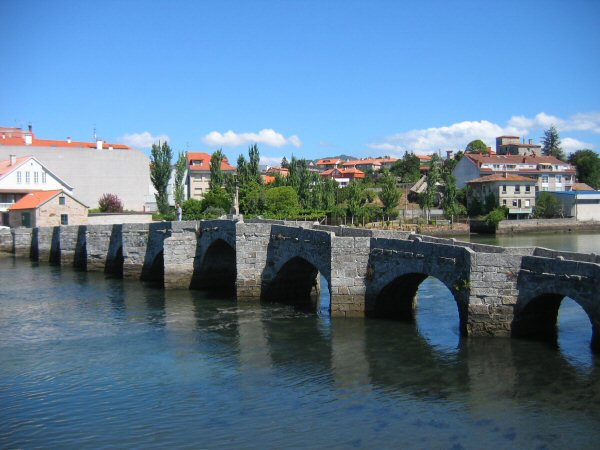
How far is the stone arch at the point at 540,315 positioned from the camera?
58.7 ft

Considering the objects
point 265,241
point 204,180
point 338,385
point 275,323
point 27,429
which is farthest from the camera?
point 204,180

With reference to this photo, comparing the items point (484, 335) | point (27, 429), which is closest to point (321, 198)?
point (484, 335)

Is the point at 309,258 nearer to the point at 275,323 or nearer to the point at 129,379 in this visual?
the point at 275,323

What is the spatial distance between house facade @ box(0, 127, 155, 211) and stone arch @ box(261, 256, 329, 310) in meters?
47.4

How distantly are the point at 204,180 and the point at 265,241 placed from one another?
234 ft

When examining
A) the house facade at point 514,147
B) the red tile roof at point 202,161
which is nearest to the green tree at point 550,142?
the house facade at point 514,147

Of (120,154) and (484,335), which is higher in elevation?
(120,154)

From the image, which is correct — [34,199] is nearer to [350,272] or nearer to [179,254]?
[179,254]

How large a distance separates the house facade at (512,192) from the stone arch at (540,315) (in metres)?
65.7

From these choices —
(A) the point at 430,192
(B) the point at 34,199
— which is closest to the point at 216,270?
(B) the point at 34,199

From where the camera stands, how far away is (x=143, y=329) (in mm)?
25203

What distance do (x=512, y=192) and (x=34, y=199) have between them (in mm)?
58500

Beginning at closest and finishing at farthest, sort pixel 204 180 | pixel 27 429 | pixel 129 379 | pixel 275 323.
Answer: pixel 27 429, pixel 129 379, pixel 275 323, pixel 204 180

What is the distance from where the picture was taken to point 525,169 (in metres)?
93.4
